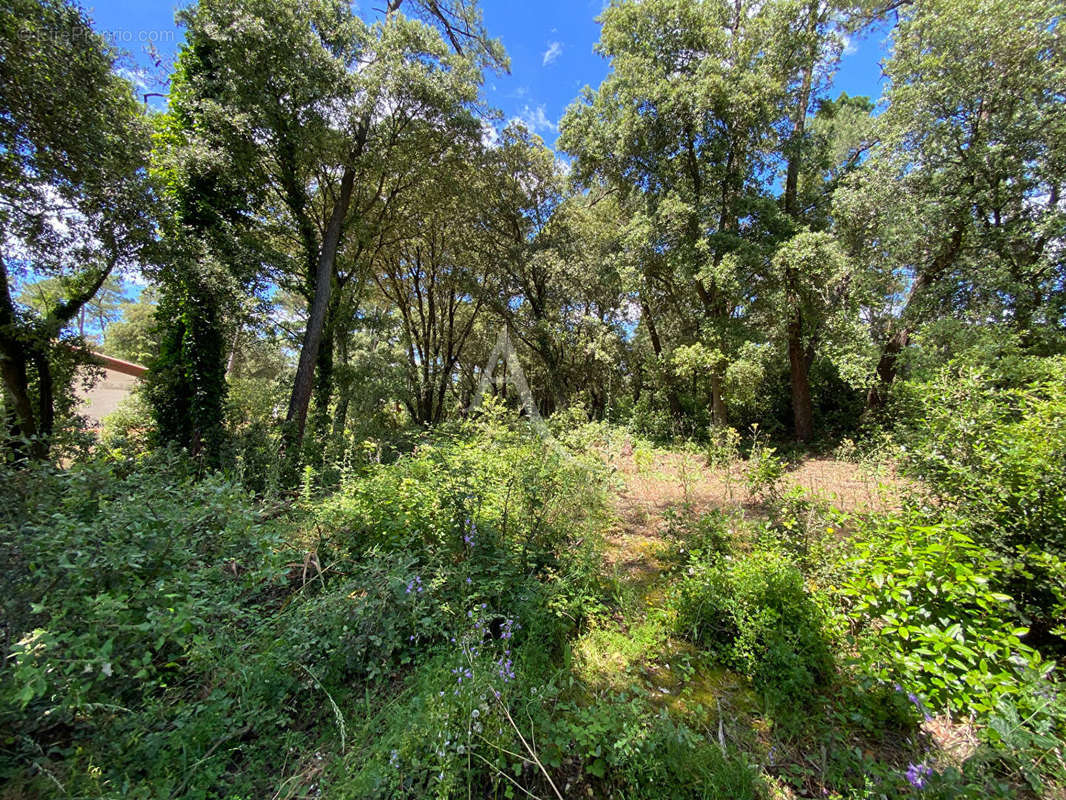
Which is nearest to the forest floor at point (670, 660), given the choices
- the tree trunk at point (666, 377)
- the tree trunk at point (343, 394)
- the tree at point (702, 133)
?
the tree at point (702, 133)

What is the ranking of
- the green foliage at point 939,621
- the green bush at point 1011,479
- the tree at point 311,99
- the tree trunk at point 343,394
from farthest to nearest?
the tree trunk at point 343,394 < the tree at point 311,99 < the green bush at point 1011,479 < the green foliage at point 939,621

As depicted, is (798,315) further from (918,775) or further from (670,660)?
(918,775)

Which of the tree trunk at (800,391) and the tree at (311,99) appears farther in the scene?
the tree trunk at (800,391)

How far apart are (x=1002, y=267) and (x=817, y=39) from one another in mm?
6586

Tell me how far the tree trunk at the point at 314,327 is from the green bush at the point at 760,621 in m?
8.26

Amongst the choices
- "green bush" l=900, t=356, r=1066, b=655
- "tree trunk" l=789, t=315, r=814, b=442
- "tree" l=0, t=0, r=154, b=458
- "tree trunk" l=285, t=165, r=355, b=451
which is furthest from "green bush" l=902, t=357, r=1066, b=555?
"tree trunk" l=285, t=165, r=355, b=451

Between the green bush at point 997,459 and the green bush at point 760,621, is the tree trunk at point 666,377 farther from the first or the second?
the green bush at point 760,621

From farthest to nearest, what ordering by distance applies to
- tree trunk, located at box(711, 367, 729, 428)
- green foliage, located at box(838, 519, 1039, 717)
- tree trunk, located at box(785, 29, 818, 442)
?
tree trunk, located at box(711, 367, 729, 428)
tree trunk, located at box(785, 29, 818, 442)
green foliage, located at box(838, 519, 1039, 717)

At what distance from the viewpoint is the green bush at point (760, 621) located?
222cm

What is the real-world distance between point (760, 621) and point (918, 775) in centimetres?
101

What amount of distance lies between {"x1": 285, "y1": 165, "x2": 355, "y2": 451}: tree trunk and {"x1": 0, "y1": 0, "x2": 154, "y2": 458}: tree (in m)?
3.00

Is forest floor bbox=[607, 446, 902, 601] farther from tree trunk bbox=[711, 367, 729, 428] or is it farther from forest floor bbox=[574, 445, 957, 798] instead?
tree trunk bbox=[711, 367, 729, 428]

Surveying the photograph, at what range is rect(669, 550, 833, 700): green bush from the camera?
2219 millimetres

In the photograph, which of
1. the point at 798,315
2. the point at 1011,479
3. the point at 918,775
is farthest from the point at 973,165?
the point at 918,775
